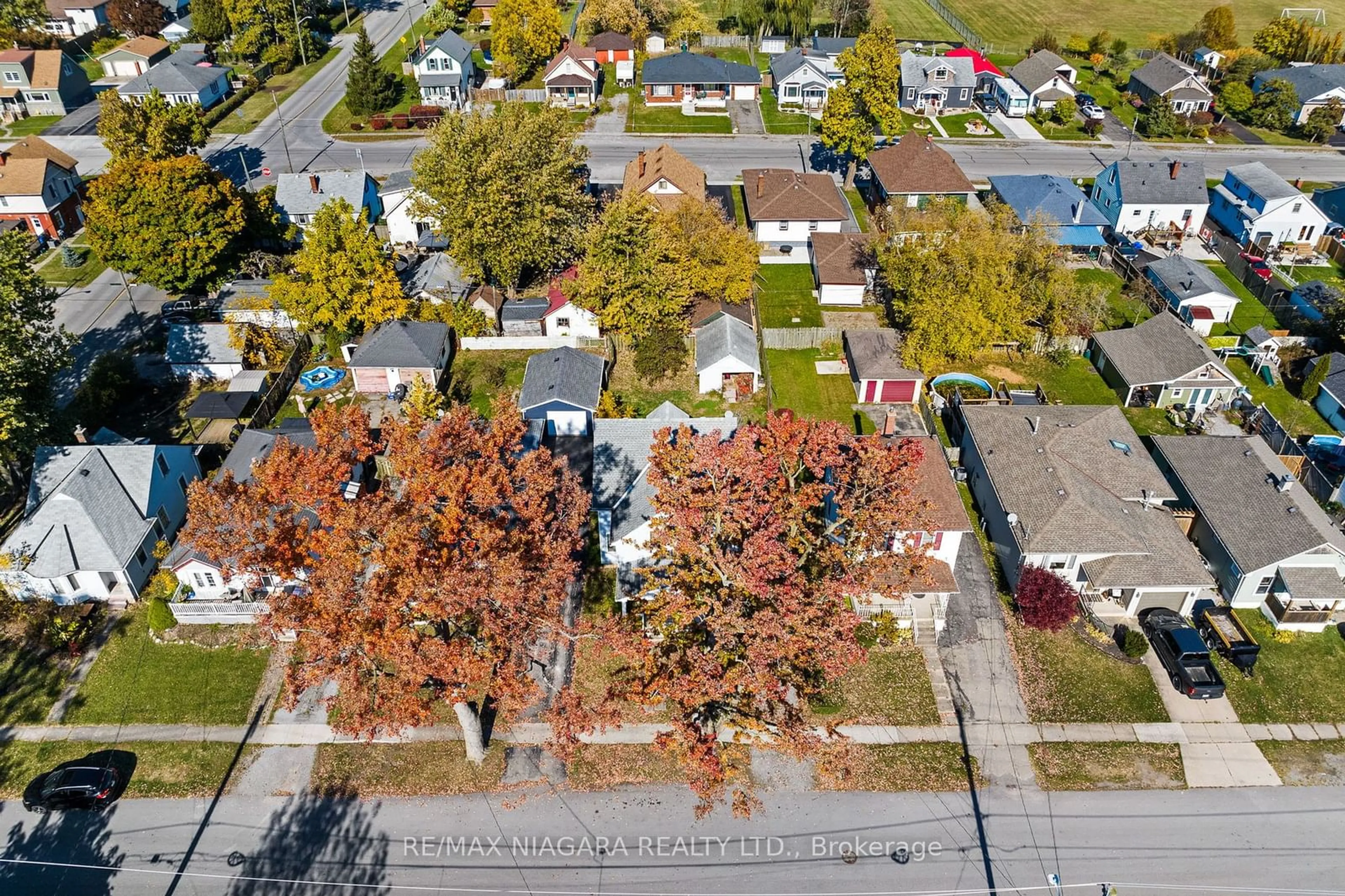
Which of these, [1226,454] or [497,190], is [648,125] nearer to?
[497,190]

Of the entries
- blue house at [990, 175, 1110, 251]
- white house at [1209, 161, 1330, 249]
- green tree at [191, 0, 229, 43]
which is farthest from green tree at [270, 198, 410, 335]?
green tree at [191, 0, 229, 43]

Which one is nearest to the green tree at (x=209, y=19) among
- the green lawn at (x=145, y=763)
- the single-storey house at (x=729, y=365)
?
the single-storey house at (x=729, y=365)

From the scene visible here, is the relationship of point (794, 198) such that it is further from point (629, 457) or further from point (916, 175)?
point (629, 457)

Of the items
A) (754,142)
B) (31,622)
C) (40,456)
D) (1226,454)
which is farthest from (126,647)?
(754,142)

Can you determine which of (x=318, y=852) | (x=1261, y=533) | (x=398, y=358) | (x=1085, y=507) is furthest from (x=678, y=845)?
(x=398, y=358)

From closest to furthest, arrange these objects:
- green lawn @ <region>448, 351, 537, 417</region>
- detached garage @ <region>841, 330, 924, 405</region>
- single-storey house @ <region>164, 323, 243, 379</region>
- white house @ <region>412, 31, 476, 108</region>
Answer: detached garage @ <region>841, 330, 924, 405</region>
green lawn @ <region>448, 351, 537, 417</region>
single-storey house @ <region>164, 323, 243, 379</region>
white house @ <region>412, 31, 476, 108</region>

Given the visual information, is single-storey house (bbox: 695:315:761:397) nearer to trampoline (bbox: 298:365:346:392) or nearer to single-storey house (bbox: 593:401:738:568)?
single-storey house (bbox: 593:401:738:568)
